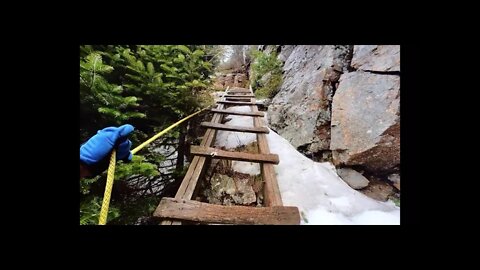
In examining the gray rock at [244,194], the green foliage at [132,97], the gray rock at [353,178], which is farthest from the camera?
the gray rock at [353,178]

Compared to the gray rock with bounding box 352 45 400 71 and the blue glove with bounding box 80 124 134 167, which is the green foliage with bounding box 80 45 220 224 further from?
the gray rock with bounding box 352 45 400 71

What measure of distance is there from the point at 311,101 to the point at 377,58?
1027 millimetres

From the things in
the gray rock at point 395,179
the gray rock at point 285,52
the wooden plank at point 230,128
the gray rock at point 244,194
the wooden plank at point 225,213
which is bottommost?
the gray rock at point 244,194

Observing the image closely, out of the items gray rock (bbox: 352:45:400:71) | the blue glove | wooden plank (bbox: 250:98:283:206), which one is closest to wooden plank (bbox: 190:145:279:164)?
wooden plank (bbox: 250:98:283:206)

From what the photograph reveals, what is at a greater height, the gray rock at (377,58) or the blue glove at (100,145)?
the gray rock at (377,58)

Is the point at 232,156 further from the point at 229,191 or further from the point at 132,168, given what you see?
the point at 132,168

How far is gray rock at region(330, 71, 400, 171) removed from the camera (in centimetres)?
221

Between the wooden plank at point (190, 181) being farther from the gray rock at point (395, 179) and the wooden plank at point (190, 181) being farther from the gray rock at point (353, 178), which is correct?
the gray rock at point (395, 179)

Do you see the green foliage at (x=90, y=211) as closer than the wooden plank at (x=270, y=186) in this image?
Yes

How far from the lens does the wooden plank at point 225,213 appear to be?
143 cm

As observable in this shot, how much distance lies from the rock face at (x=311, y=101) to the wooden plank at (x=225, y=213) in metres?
1.70

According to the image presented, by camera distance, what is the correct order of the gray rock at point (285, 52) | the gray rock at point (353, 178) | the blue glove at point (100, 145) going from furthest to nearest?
the gray rock at point (285, 52) < the gray rock at point (353, 178) < the blue glove at point (100, 145)

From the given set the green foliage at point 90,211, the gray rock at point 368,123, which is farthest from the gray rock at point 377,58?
the green foliage at point 90,211

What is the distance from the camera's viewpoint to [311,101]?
10.4 feet
